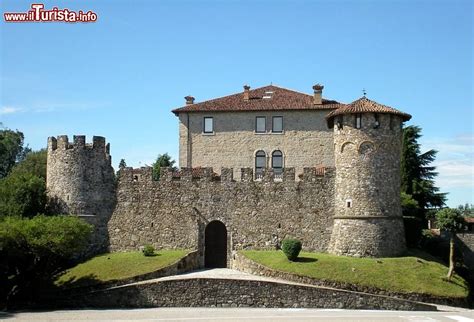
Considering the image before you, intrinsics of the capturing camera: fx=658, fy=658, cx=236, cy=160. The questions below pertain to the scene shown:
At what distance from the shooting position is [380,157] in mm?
39688

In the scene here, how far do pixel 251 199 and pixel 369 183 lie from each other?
24.7ft

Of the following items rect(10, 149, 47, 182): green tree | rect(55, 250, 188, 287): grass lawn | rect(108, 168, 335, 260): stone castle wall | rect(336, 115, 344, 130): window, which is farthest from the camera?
rect(10, 149, 47, 182): green tree

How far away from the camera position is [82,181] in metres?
42.6

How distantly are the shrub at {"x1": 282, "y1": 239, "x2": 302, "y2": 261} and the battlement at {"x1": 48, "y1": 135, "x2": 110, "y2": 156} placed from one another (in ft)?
45.3

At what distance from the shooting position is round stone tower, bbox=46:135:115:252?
4253 cm

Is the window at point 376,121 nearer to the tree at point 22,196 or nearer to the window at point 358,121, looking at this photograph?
the window at point 358,121

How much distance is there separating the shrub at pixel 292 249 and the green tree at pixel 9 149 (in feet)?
147

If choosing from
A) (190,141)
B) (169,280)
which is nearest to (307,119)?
(190,141)

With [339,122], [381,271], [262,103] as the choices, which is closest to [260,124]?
[262,103]

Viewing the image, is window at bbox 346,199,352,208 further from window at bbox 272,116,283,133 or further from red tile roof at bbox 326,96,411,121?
window at bbox 272,116,283,133

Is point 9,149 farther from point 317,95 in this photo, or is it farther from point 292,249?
point 292,249

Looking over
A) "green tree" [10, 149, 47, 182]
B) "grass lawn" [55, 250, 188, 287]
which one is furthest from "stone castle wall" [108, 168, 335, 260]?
"green tree" [10, 149, 47, 182]

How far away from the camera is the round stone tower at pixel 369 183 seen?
39.2 metres

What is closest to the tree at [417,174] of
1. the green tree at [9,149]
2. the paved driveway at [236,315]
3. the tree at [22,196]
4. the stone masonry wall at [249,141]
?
the stone masonry wall at [249,141]
